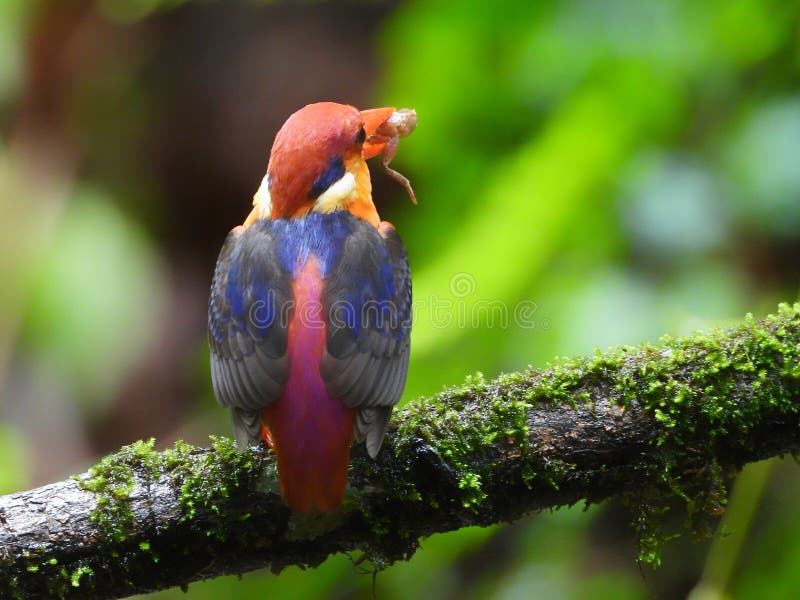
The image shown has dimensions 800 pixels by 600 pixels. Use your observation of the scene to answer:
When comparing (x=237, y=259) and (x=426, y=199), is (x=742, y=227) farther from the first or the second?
(x=237, y=259)

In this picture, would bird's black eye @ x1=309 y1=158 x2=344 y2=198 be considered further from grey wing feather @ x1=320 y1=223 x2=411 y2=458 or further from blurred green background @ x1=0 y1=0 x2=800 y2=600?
blurred green background @ x1=0 y1=0 x2=800 y2=600

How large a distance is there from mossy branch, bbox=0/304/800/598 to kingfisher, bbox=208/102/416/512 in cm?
13

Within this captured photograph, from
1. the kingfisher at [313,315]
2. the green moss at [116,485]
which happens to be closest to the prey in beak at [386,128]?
the kingfisher at [313,315]

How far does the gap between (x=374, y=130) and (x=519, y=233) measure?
62 cm

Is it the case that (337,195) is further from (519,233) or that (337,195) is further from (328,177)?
(519,233)

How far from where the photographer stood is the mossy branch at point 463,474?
2299 millimetres

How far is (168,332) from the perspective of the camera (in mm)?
5359

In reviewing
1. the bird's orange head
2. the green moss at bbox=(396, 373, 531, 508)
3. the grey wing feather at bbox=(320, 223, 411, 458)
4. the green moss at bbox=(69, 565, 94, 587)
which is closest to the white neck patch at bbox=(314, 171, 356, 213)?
the bird's orange head

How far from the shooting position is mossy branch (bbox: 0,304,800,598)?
7.54ft

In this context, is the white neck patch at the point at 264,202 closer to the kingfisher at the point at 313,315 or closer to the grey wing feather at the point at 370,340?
the kingfisher at the point at 313,315

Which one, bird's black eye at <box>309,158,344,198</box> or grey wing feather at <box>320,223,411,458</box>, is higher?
bird's black eye at <box>309,158,344,198</box>

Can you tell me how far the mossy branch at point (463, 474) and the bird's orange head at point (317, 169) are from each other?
0.72m

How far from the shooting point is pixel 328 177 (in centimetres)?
281

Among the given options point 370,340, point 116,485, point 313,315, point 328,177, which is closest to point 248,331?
point 313,315
